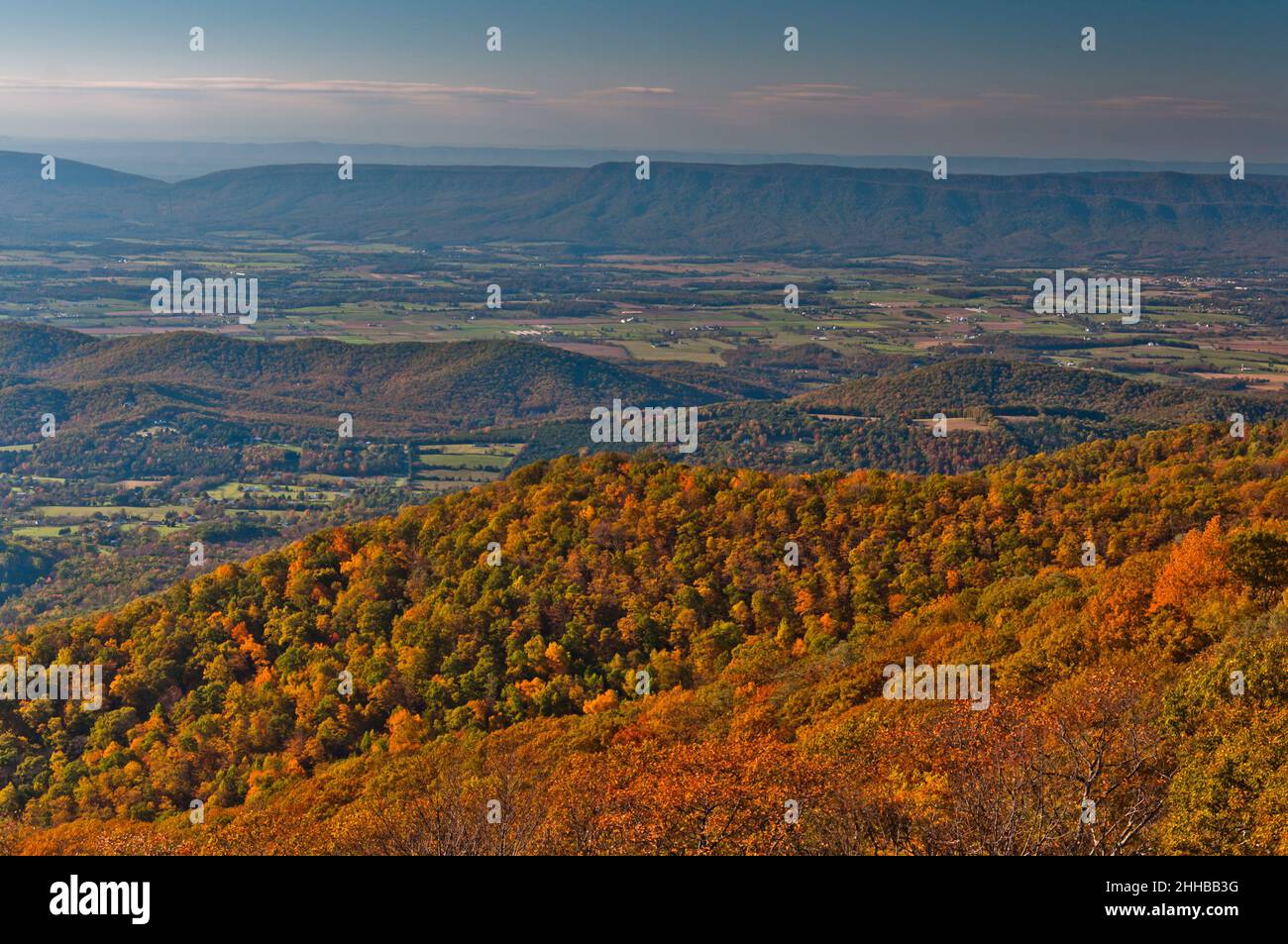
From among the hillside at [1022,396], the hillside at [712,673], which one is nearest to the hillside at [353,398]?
the hillside at [1022,396]

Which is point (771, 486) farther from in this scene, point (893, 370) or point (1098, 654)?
point (893, 370)

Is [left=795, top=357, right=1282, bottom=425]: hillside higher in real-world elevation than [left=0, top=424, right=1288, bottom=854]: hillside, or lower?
higher

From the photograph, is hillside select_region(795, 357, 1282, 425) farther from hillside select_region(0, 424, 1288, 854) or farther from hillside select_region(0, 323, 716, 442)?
hillside select_region(0, 424, 1288, 854)

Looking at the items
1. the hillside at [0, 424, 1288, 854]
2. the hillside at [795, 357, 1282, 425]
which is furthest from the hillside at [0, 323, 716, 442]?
the hillside at [0, 424, 1288, 854]

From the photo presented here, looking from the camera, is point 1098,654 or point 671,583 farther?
point 671,583

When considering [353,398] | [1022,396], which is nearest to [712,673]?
[1022,396]

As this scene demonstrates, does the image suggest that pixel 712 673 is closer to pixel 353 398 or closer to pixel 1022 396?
pixel 1022 396

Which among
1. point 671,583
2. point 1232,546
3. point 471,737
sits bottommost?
point 471,737
